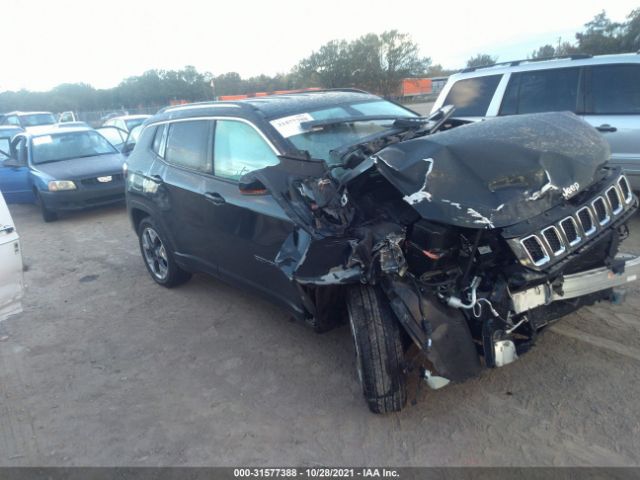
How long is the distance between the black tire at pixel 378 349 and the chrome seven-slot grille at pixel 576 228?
0.87 metres

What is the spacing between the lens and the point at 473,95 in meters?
6.66

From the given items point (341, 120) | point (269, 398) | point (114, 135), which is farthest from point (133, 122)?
point (269, 398)

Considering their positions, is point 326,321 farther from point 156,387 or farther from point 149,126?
point 149,126

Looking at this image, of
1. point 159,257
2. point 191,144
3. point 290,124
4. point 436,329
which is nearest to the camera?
point 436,329

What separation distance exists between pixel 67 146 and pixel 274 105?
7862 mm

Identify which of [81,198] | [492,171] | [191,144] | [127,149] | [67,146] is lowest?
[81,198]

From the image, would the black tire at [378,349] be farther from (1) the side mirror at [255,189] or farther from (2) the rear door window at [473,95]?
(2) the rear door window at [473,95]

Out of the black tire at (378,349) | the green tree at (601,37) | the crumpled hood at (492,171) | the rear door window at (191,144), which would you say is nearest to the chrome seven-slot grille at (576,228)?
the crumpled hood at (492,171)

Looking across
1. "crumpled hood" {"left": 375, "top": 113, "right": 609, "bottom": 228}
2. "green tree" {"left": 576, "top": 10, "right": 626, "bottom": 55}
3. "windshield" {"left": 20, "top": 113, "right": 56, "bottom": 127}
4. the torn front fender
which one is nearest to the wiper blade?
"crumpled hood" {"left": 375, "top": 113, "right": 609, "bottom": 228}

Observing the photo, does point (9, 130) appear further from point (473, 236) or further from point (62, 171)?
point (473, 236)

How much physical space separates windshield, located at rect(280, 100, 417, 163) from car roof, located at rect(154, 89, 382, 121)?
93 mm

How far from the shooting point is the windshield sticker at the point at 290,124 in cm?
385

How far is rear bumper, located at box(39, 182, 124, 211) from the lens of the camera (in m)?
9.16

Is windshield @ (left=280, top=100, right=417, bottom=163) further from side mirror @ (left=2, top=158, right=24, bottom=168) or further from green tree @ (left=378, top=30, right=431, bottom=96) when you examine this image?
green tree @ (left=378, top=30, right=431, bottom=96)
